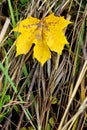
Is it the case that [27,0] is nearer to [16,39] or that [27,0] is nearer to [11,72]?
[16,39]

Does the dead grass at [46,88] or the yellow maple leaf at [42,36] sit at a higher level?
the yellow maple leaf at [42,36]

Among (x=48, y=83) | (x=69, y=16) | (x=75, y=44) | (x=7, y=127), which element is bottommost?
(x=7, y=127)

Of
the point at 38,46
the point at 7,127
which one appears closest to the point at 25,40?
the point at 38,46

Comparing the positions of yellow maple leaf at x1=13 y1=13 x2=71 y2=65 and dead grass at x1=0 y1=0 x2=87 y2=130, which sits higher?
yellow maple leaf at x1=13 y1=13 x2=71 y2=65

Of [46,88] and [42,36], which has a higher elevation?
[42,36]

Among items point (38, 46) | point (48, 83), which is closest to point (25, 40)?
point (38, 46)

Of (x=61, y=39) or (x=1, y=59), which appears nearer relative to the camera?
(x=61, y=39)

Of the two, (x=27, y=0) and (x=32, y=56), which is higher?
(x=27, y=0)
